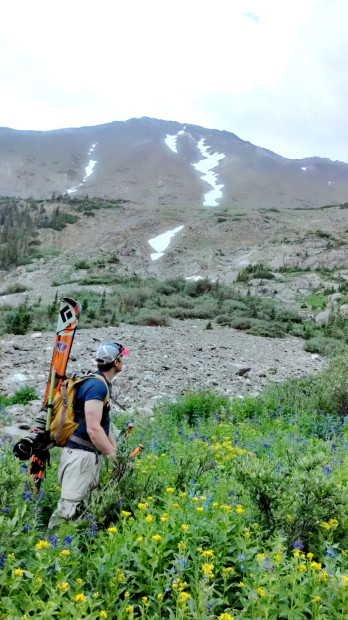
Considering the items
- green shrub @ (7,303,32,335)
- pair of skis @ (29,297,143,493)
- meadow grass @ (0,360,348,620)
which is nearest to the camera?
meadow grass @ (0,360,348,620)

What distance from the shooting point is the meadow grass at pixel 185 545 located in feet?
8.14

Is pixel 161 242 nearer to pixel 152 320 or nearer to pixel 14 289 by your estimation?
pixel 14 289

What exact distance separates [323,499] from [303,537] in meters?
0.31

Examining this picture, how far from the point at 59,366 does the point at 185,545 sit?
5.80 ft

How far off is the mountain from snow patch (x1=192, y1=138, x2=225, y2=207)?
23 centimetres

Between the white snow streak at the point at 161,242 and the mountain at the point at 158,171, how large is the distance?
121 feet

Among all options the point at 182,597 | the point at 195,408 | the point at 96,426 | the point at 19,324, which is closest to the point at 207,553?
the point at 182,597

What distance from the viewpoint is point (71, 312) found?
4.09m

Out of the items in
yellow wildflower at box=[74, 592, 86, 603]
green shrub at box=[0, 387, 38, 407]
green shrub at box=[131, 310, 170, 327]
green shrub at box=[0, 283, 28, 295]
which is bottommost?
green shrub at box=[0, 283, 28, 295]

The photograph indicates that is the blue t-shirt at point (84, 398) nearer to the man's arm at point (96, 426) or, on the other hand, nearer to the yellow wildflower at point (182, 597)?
the man's arm at point (96, 426)

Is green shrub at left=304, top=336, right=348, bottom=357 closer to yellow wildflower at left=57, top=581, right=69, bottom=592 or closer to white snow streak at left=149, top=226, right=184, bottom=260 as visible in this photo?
yellow wildflower at left=57, top=581, right=69, bottom=592

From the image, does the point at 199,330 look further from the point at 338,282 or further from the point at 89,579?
the point at 338,282

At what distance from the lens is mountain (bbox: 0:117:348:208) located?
361 ft

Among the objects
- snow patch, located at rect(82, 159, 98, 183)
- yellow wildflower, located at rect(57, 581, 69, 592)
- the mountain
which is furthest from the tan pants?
snow patch, located at rect(82, 159, 98, 183)
